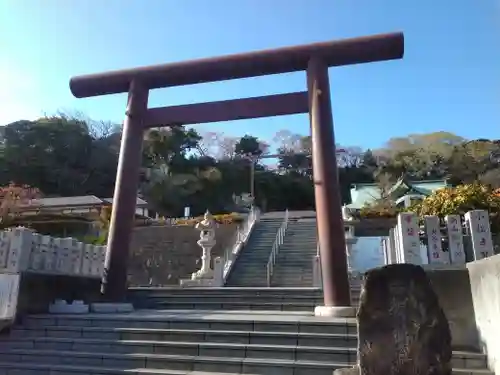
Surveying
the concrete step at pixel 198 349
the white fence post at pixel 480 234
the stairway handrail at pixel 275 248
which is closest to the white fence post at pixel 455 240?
the white fence post at pixel 480 234

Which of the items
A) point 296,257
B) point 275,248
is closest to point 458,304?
point 296,257

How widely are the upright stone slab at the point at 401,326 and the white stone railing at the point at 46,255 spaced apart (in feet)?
21.1

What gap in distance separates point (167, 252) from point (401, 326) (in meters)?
20.3

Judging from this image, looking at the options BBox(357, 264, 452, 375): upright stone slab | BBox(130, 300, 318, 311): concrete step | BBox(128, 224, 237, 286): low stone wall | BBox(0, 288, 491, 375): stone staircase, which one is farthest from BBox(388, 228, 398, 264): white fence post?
BBox(128, 224, 237, 286): low stone wall

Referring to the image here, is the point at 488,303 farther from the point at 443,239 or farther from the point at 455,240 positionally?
the point at 443,239

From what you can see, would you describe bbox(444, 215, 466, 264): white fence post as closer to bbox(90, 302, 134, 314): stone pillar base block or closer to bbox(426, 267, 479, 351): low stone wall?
bbox(426, 267, 479, 351): low stone wall

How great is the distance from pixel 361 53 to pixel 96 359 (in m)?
7.36

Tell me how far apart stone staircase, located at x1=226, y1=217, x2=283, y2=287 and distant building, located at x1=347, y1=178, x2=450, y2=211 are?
13.0 metres

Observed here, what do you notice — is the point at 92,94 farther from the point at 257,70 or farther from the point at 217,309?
the point at 217,309

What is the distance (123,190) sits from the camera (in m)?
8.91

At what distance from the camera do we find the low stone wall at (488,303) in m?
4.19

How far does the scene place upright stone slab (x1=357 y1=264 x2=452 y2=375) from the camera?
326 centimetres

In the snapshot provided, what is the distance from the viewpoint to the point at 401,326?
3.34m

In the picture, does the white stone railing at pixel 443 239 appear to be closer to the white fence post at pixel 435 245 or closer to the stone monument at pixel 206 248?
the white fence post at pixel 435 245
